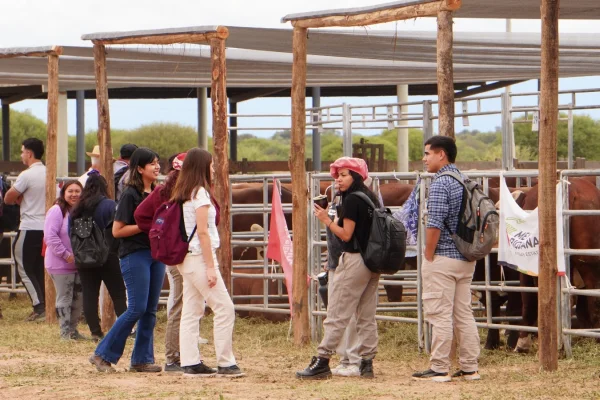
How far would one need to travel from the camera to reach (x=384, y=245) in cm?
761

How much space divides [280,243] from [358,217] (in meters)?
3.05

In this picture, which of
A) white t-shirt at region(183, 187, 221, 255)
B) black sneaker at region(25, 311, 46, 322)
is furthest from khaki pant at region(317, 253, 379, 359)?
black sneaker at region(25, 311, 46, 322)

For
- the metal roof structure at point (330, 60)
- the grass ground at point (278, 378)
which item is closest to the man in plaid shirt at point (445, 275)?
the grass ground at point (278, 378)

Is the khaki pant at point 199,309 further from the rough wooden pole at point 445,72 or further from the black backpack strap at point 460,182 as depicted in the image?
the rough wooden pole at point 445,72

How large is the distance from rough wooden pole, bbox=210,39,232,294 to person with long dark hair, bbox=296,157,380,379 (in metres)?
2.97

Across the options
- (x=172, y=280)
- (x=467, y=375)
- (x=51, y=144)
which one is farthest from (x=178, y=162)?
(x=51, y=144)

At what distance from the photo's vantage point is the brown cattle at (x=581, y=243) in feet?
30.1

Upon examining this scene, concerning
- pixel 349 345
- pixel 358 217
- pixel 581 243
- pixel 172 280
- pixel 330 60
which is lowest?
pixel 349 345

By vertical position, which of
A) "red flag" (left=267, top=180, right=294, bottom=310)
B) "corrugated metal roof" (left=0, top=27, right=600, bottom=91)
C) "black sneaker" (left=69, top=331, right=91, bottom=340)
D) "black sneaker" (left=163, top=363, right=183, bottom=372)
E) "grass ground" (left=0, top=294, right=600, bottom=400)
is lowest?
"grass ground" (left=0, top=294, right=600, bottom=400)

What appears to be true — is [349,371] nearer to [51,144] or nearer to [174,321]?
[174,321]

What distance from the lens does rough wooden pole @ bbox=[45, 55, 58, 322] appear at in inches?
463

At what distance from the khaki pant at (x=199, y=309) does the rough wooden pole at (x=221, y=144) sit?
3.18 m

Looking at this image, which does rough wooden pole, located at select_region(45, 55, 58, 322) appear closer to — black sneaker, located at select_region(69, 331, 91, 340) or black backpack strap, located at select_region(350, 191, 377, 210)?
black sneaker, located at select_region(69, 331, 91, 340)

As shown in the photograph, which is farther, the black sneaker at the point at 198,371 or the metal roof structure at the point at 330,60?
the metal roof structure at the point at 330,60
